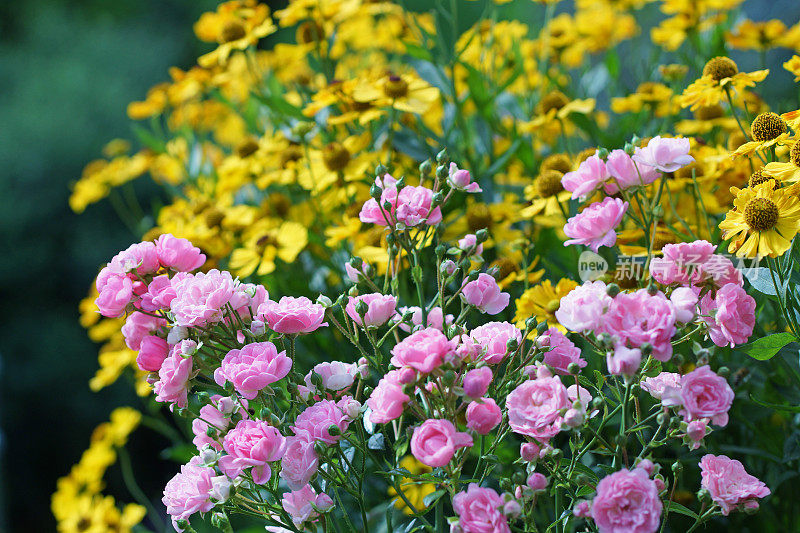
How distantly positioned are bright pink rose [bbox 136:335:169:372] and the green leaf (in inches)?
15.5

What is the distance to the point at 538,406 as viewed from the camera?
0.38 m

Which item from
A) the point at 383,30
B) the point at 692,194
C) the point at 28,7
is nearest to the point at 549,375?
the point at 692,194

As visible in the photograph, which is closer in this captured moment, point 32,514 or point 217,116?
point 217,116

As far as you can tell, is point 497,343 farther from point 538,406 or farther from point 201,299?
point 201,299

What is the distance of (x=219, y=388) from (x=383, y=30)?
90 centimetres

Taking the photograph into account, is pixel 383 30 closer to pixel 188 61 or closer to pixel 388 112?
pixel 388 112

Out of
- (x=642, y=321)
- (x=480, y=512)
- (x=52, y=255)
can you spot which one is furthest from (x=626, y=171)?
(x=52, y=255)

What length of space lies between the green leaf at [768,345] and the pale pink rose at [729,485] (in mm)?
105

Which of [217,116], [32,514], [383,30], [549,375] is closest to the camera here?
[549,375]

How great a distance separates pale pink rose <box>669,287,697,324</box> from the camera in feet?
1.21

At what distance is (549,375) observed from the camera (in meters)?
0.39

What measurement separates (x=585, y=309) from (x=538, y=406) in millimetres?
59

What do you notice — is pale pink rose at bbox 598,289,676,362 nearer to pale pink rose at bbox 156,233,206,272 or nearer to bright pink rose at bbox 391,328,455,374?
bright pink rose at bbox 391,328,455,374

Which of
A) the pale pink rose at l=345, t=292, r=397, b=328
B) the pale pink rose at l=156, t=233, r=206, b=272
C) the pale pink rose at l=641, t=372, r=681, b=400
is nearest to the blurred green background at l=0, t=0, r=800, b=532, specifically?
the pale pink rose at l=156, t=233, r=206, b=272
